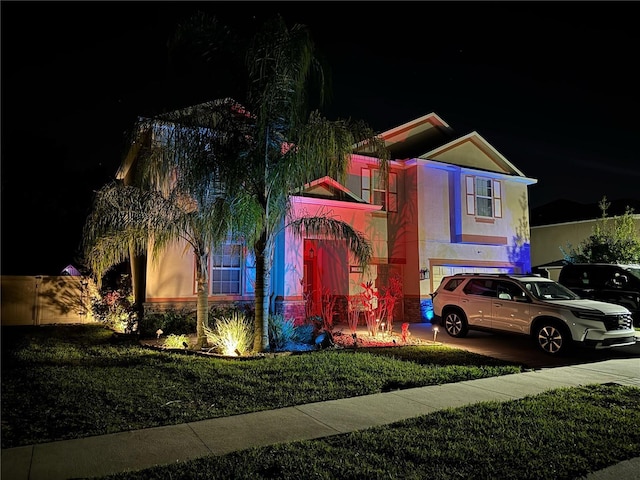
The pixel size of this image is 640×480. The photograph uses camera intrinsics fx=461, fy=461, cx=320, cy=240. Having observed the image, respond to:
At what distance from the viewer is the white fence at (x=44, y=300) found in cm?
1529

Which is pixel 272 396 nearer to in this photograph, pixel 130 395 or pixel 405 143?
pixel 130 395

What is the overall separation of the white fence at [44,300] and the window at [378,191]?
10.7 m

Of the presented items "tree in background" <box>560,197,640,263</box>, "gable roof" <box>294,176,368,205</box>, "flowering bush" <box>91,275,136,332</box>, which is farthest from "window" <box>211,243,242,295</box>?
"tree in background" <box>560,197,640,263</box>

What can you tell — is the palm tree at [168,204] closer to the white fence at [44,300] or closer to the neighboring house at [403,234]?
the neighboring house at [403,234]

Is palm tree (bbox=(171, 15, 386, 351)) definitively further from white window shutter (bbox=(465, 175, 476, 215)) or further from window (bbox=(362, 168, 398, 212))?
white window shutter (bbox=(465, 175, 476, 215))

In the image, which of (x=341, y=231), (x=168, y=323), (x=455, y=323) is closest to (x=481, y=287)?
(x=455, y=323)

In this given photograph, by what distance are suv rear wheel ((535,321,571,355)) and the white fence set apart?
1400 cm

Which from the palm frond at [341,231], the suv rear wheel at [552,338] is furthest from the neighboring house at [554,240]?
the palm frond at [341,231]

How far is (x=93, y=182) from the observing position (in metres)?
28.1

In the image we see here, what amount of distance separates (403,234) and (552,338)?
27.3 ft

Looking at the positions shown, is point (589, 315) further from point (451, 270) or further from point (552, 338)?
point (451, 270)

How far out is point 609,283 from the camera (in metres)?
14.7

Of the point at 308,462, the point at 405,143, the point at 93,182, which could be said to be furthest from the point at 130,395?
the point at 93,182

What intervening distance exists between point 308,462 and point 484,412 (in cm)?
286
